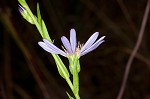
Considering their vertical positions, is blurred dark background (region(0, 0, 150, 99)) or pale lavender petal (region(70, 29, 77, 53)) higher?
blurred dark background (region(0, 0, 150, 99))

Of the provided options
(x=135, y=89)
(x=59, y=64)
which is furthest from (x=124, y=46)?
(x=59, y=64)

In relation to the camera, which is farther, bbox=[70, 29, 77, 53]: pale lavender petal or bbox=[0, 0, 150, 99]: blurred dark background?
bbox=[0, 0, 150, 99]: blurred dark background

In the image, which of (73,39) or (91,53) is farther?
(91,53)

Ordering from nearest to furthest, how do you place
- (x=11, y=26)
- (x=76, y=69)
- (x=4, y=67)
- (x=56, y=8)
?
(x=76, y=69) < (x=11, y=26) < (x=4, y=67) < (x=56, y=8)

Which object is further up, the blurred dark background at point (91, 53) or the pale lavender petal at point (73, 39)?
the blurred dark background at point (91, 53)

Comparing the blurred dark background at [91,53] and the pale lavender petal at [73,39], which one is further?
the blurred dark background at [91,53]

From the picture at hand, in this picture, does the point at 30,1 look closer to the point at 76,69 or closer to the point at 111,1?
the point at 111,1

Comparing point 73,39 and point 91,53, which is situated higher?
point 91,53

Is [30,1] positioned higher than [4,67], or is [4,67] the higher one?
[30,1]
